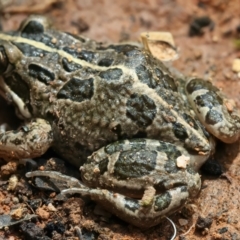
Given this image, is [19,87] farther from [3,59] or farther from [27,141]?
[27,141]

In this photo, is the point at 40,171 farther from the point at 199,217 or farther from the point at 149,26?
the point at 149,26

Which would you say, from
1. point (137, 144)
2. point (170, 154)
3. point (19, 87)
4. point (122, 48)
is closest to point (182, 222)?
point (170, 154)

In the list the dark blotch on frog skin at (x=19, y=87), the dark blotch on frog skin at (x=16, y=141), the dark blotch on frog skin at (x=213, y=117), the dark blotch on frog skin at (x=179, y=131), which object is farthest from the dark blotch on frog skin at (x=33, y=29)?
the dark blotch on frog skin at (x=213, y=117)

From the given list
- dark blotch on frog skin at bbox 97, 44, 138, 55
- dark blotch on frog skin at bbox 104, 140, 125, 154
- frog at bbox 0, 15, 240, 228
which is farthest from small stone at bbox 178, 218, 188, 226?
dark blotch on frog skin at bbox 97, 44, 138, 55

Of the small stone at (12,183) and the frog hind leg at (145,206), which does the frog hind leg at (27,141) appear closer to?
the small stone at (12,183)

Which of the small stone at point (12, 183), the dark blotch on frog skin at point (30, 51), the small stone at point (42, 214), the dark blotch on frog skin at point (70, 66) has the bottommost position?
the small stone at point (12, 183)

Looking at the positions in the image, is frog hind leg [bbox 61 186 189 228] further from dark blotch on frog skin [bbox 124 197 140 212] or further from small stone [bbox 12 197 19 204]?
small stone [bbox 12 197 19 204]
